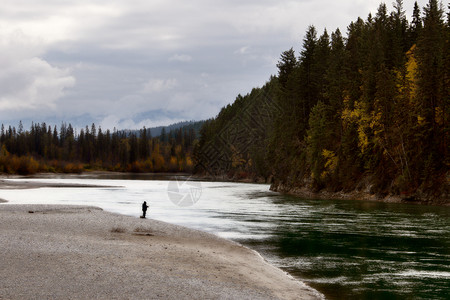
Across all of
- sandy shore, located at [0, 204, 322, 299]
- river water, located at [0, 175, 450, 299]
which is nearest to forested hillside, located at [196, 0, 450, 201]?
river water, located at [0, 175, 450, 299]

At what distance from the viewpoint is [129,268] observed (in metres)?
16.9

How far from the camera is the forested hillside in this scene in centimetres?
6222

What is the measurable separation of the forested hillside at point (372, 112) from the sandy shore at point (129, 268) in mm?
44504

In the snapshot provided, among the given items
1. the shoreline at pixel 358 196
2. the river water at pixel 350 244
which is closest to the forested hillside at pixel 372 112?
the shoreline at pixel 358 196

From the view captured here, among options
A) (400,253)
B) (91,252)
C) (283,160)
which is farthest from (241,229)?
(283,160)

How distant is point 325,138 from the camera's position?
262ft

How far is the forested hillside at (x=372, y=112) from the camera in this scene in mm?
62219

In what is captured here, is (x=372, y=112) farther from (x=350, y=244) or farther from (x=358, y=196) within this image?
(x=350, y=244)

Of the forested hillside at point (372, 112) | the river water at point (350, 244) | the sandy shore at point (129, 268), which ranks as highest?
the forested hillside at point (372, 112)

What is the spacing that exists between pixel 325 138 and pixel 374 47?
1704cm

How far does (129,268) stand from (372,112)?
61622 millimetres

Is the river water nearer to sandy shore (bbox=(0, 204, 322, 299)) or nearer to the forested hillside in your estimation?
sandy shore (bbox=(0, 204, 322, 299))

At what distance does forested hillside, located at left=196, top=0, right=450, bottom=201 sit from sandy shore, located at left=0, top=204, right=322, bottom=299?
44.5 m

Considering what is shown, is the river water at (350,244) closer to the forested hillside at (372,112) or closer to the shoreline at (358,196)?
the shoreline at (358,196)
